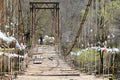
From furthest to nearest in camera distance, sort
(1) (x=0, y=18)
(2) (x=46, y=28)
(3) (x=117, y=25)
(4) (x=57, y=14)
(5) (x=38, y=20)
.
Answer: (2) (x=46, y=28), (5) (x=38, y=20), (4) (x=57, y=14), (3) (x=117, y=25), (1) (x=0, y=18)

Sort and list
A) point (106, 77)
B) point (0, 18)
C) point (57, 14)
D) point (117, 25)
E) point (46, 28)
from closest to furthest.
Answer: point (0, 18)
point (106, 77)
point (117, 25)
point (57, 14)
point (46, 28)

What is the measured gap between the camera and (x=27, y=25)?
2362 centimetres

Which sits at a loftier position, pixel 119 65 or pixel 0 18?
pixel 0 18

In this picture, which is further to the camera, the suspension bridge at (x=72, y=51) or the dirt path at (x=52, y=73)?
the dirt path at (x=52, y=73)

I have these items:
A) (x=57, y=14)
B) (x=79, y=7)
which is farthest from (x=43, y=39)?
(x=57, y=14)

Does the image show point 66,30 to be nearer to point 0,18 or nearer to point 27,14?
point 27,14

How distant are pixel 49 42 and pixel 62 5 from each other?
6117 mm

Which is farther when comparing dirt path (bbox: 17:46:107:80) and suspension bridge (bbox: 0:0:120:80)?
dirt path (bbox: 17:46:107:80)

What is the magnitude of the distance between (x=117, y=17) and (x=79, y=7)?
9.92 metres

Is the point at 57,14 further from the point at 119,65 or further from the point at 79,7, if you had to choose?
the point at 119,65

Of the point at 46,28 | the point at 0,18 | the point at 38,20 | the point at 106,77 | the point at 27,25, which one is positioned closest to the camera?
Answer: the point at 0,18

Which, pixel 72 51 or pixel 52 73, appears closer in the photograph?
pixel 52 73

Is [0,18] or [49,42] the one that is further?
[49,42]

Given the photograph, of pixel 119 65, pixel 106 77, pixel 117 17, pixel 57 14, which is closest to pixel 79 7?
pixel 57 14
